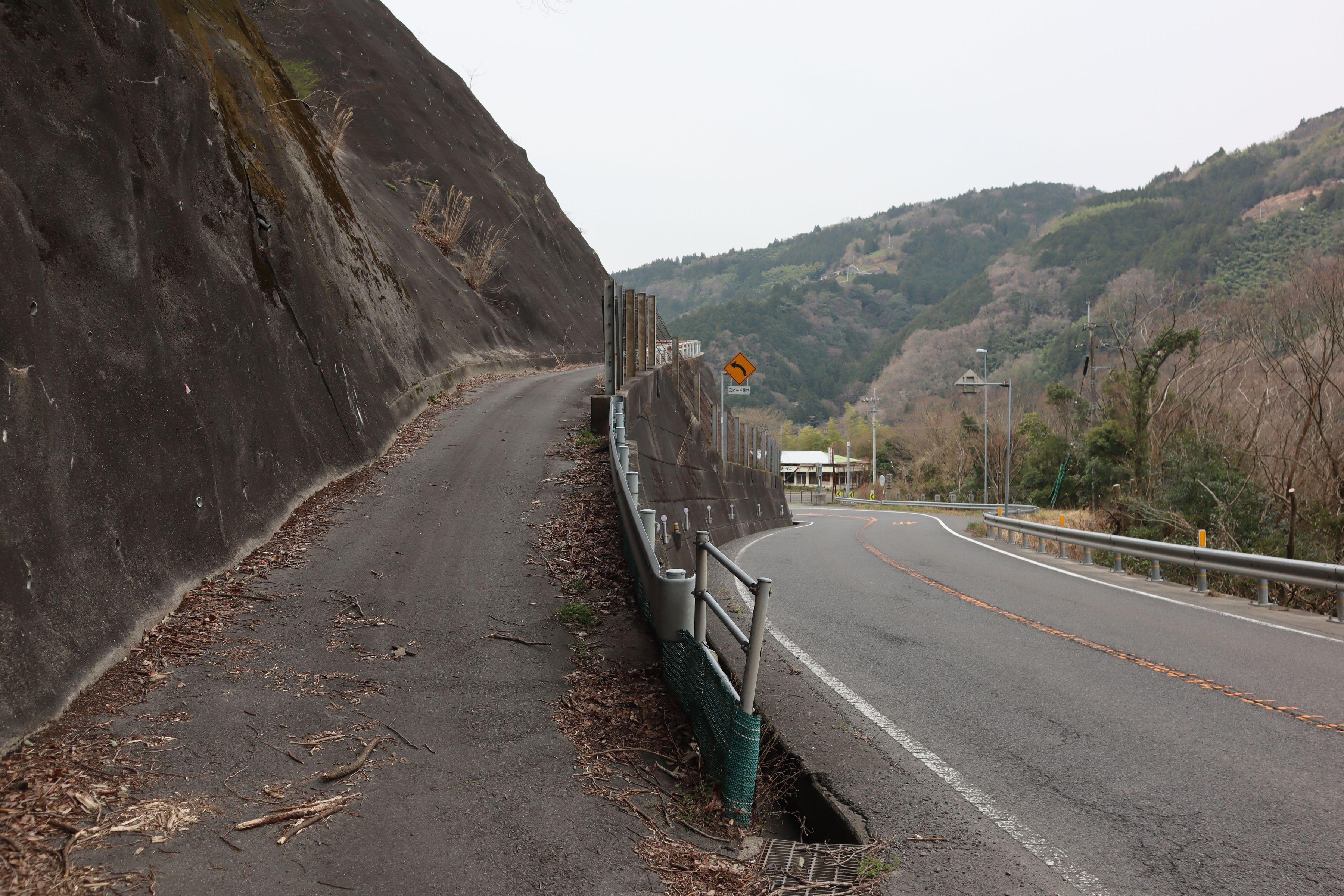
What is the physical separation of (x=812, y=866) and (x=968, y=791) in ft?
4.15

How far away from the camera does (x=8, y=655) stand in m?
4.54

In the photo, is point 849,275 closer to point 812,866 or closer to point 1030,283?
point 1030,283

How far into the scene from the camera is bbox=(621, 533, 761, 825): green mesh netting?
4.30m

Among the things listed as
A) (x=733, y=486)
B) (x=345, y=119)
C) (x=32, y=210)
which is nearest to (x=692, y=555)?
(x=32, y=210)

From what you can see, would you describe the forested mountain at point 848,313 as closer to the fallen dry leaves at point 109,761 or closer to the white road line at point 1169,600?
the white road line at point 1169,600

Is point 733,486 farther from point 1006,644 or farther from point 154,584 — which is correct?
point 154,584

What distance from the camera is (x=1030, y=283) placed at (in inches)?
5281

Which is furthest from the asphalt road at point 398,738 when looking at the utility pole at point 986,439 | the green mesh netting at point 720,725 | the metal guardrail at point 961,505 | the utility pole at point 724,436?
the utility pole at point 986,439

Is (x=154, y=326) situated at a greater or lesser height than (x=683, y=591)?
greater

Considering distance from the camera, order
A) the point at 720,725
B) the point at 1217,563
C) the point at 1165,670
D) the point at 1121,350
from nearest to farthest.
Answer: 1. the point at 720,725
2. the point at 1165,670
3. the point at 1217,563
4. the point at 1121,350

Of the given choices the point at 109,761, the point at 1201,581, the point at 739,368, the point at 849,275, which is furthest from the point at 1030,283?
the point at 109,761

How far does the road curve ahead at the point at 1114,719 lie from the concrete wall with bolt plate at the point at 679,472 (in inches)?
143

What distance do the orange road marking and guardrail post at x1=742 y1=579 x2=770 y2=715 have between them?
408cm

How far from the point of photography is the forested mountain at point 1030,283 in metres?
97.4
